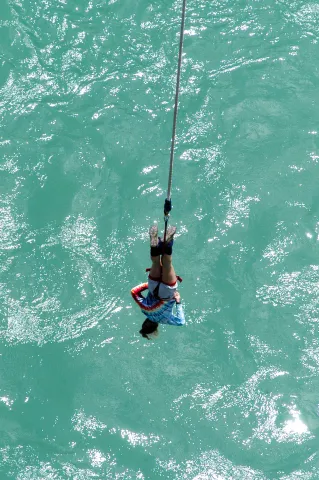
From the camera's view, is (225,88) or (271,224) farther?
(225,88)

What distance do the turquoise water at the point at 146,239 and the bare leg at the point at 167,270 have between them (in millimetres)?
4511

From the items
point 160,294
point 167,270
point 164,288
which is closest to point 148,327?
point 160,294

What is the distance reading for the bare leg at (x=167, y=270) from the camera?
12483mm

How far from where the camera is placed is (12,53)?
65.4 ft

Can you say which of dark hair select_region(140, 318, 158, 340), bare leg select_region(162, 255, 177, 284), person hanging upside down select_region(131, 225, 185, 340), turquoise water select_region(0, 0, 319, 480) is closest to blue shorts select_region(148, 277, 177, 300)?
person hanging upside down select_region(131, 225, 185, 340)

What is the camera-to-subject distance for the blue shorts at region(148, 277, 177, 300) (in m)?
13.1

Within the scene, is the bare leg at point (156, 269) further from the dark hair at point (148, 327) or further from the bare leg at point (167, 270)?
the dark hair at point (148, 327)

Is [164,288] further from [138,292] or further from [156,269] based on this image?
[138,292]

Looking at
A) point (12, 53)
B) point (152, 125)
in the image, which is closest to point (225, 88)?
point (152, 125)

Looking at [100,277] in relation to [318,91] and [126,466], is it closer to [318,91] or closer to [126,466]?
[126,466]

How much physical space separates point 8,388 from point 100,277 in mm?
3456

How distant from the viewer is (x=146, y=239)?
1797 centimetres

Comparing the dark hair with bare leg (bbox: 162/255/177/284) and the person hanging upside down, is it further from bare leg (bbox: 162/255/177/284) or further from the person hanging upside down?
bare leg (bbox: 162/255/177/284)

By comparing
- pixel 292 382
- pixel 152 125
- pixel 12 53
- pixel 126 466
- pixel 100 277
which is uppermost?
pixel 12 53
